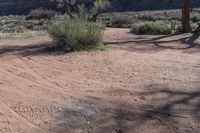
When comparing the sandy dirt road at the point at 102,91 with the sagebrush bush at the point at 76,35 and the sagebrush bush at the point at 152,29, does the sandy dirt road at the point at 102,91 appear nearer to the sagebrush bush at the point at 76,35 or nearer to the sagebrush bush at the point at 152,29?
the sagebrush bush at the point at 76,35

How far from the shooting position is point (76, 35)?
12.1 meters

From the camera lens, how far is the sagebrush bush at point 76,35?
470 inches

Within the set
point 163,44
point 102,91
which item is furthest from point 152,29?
point 102,91

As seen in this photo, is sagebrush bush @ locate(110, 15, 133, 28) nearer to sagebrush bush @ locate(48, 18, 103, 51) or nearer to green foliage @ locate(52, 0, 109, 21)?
green foliage @ locate(52, 0, 109, 21)

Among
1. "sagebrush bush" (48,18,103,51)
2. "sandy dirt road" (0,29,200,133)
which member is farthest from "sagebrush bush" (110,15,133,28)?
"sandy dirt road" (0,29,200,133)

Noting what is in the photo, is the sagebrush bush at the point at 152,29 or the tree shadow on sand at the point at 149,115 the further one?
the sagebrush bush at the point at 152,29

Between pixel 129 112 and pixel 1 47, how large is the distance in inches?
316

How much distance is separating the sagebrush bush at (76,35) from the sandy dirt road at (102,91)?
1.73 feet

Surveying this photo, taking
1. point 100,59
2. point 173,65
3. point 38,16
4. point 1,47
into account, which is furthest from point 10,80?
point 38,16

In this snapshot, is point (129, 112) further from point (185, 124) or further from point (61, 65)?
point (61, 65)

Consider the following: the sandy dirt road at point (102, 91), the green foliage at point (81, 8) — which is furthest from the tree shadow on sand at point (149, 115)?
the green foliage at point (81, 8)

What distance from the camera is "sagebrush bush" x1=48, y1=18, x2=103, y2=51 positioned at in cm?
1195

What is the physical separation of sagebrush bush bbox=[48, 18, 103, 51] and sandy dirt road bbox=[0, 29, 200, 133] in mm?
526

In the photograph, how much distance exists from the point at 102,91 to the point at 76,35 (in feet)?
15.7
